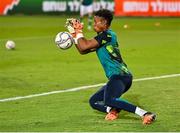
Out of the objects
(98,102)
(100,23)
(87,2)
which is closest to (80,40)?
(100,23)

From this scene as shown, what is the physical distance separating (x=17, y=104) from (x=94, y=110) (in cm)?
161

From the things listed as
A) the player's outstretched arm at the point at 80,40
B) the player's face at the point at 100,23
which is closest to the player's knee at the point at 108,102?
the player's outstretched arm at the point at 80,40

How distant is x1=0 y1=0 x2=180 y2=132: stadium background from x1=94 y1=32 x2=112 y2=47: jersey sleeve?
130 centimetres

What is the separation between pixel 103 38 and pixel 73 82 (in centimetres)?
490

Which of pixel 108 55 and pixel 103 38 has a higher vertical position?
Result: pixel 103 38

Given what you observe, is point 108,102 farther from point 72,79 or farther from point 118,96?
point 72,79

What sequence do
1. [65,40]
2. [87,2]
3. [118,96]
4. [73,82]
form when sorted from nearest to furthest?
[118,96], [65,40], [73,82], [87,2]

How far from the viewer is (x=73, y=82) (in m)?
14.5

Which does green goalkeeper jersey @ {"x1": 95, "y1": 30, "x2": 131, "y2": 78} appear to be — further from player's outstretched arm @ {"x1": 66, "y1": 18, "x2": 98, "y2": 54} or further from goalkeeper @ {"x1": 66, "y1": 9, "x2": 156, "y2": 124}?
player's outstretched arm @ {"x1": 66, "y1": 18, "x2": 98, "y2": 54}

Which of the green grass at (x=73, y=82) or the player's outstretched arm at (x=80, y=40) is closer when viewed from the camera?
the player's outstretched arm at (x=80, y=40)

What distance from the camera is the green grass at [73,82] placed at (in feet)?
31.8

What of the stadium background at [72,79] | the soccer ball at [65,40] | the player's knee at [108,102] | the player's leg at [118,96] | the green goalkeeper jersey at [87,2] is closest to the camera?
the player's leg at [118,96]

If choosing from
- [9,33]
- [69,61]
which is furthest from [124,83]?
[9,33]

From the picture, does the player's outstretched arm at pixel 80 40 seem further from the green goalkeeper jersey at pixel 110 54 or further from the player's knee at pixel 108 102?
the player's knee at pixel 108 102
